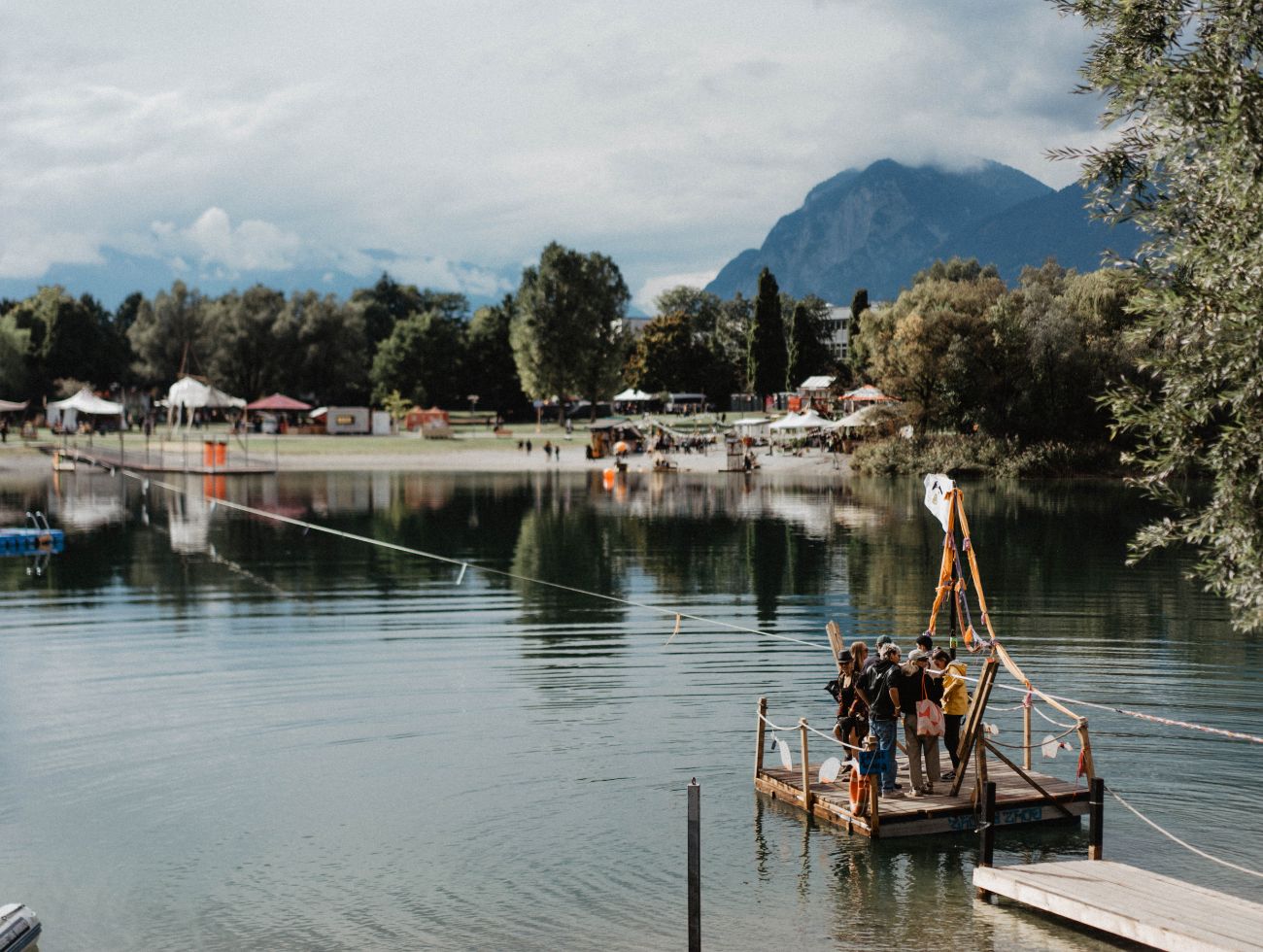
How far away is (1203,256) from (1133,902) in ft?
22.6

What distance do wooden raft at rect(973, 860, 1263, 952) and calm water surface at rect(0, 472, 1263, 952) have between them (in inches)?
19.2

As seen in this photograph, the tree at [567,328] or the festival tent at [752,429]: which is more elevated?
the tree at [567,328]

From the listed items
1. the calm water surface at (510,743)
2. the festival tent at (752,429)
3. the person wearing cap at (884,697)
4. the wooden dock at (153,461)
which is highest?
the festival tent at (752,429)

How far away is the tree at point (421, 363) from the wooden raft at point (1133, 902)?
504ft

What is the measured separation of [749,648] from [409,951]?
58.1 feet

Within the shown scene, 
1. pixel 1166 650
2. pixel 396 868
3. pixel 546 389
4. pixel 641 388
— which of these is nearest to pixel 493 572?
pixel 1166 650

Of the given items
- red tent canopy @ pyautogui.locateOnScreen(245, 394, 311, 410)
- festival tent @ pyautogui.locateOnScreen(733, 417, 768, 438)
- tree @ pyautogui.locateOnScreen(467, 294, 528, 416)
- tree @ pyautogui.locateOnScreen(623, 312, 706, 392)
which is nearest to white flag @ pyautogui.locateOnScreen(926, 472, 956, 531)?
festival tent @ pyautogui.locateOnScreen(733, 417, 768, 438)

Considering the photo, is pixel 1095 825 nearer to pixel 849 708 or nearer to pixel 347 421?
pixel 849 708

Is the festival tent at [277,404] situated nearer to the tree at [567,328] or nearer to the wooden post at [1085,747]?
the tree at [567,328]

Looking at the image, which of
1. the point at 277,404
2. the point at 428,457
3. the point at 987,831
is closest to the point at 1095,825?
the point at 987,831

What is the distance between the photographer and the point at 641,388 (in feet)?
587

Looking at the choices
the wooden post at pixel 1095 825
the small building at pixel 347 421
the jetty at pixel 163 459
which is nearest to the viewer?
the wooden post at pixel 1095 825

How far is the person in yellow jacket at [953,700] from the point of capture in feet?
57.6

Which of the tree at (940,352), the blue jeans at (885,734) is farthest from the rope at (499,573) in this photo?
the tree at (940,352)
